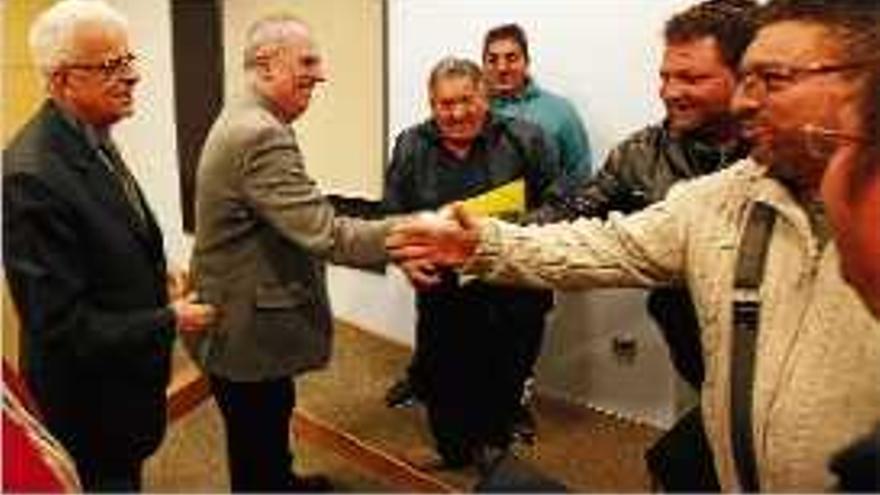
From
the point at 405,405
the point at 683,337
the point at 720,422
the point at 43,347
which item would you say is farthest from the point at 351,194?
the point at 720,422

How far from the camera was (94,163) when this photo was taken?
1981mm

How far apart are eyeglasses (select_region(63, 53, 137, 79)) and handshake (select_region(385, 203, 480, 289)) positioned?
2.03 feet

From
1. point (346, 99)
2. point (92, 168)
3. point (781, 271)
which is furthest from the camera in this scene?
point (346, 99)

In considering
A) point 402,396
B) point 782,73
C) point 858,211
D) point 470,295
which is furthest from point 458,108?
point 858,211

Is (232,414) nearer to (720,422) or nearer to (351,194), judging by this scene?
(720,422)

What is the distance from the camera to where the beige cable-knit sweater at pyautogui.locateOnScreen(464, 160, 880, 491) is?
52.8 inches

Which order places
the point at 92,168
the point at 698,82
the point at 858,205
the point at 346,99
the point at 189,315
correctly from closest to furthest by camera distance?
the point at 858,205 < the point at 92,168 < the point at 189,315 < the point at 698,82 < the point at 346,99

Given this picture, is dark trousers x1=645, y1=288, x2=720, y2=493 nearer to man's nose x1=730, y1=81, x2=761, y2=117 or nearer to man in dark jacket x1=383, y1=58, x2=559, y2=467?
man's nose x1=730, y1=81, x2=761, y2=117

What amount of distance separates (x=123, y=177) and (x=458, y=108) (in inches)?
55.8

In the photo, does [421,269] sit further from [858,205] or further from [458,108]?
[458,108]

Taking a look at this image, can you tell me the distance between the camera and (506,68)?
3.87 metres

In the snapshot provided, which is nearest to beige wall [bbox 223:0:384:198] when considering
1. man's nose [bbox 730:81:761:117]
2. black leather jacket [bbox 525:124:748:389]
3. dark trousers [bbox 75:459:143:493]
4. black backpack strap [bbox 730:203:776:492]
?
black leather jacket [bbox 525:124:748:389]

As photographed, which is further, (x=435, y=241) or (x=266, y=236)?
(x=266, y=236)

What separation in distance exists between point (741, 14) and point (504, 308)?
1491mm
